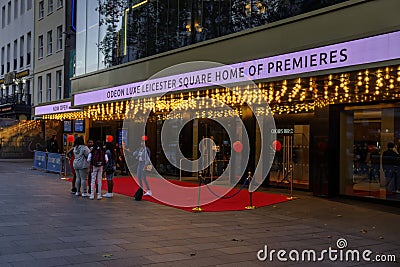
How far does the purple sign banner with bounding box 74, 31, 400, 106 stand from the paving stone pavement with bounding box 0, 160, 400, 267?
3.37m

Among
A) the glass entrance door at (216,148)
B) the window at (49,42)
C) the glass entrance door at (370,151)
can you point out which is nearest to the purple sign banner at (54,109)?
the window at (49,42)

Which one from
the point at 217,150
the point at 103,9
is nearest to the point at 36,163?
the point at 103,9

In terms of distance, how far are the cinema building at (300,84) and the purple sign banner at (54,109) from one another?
3.22 metres

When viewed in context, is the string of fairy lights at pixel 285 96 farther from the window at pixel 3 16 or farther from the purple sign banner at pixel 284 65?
the window at pixel 3 16

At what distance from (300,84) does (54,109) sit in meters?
18.0

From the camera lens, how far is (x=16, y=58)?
40.4 m

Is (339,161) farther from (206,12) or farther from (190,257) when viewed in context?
(190,257)

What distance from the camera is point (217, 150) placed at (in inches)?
775

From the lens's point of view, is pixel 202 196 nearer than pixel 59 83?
Yes

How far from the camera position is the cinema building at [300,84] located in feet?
32.0

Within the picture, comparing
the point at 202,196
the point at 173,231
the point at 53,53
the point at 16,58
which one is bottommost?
the point at 173,231

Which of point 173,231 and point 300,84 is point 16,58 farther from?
point 173,231

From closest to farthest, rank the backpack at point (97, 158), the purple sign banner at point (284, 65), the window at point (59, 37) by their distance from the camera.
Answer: the purple sign banner at point (284, 65)
the backpack at point (97, 158)
the window at point (59, 37)

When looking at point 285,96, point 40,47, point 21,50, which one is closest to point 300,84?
point 285,96
